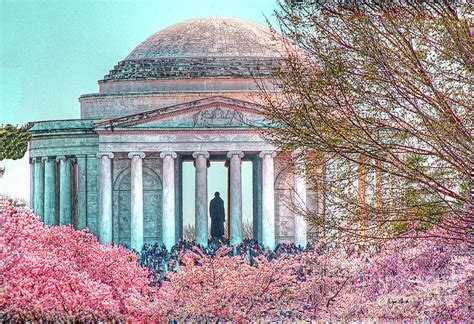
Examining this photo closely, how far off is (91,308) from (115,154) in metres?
63.2

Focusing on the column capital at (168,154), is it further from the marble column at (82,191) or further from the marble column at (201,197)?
the marble column at (82,191)

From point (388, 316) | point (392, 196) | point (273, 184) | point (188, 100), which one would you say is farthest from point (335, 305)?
point (188, 100)

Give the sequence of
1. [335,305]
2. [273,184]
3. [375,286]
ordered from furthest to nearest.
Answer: [273,184] → [375,286] → [335,305]

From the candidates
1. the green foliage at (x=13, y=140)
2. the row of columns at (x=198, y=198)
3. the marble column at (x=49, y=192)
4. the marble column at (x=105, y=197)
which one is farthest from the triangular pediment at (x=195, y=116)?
the green foliage at (x=13, y=140)

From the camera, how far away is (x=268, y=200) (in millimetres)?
117438

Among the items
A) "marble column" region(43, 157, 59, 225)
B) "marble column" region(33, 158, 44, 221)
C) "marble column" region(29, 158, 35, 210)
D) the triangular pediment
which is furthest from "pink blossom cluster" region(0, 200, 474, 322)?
"marble column" region(29, 158, 35, 210)

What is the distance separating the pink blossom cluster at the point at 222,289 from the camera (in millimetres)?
54250

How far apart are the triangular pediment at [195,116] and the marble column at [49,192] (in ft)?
44.5

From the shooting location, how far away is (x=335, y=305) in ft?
204

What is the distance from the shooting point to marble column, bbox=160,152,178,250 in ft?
384

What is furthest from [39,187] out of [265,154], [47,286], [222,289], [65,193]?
[222,289]

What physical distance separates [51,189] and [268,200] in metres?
23.7

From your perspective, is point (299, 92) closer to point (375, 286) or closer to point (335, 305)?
point (335, 305)

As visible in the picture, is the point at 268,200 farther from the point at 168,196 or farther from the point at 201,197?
the point at 168,196
